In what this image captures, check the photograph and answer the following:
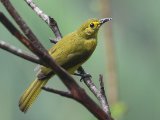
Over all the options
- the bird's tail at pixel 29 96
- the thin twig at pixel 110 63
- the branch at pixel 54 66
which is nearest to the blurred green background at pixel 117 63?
the thin twig at pixel 110 63

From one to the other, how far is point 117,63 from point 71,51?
3.08 feet

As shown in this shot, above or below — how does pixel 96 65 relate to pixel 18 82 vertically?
below

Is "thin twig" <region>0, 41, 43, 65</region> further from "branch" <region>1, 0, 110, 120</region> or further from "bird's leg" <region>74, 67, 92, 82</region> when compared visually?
"bird's leg" <region>74, 67, 92, 82</region>

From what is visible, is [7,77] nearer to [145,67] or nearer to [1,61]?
[1,61]

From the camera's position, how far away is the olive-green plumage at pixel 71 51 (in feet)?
7.89

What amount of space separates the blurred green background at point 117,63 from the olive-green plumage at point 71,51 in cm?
60

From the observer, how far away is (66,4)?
174 inches

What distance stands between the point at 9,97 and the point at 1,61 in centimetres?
30

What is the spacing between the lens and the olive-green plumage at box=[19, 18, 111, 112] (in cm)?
240

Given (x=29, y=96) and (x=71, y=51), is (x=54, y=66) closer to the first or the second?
(x=29, y=96)

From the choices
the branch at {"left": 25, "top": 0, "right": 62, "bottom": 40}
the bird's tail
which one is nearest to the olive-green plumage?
the bird's tail

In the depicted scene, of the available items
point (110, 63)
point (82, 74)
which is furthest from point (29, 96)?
point (110, 63)

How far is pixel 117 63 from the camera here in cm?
368

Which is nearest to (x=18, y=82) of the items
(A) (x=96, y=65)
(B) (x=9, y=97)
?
(B) (x=9, y=97)
